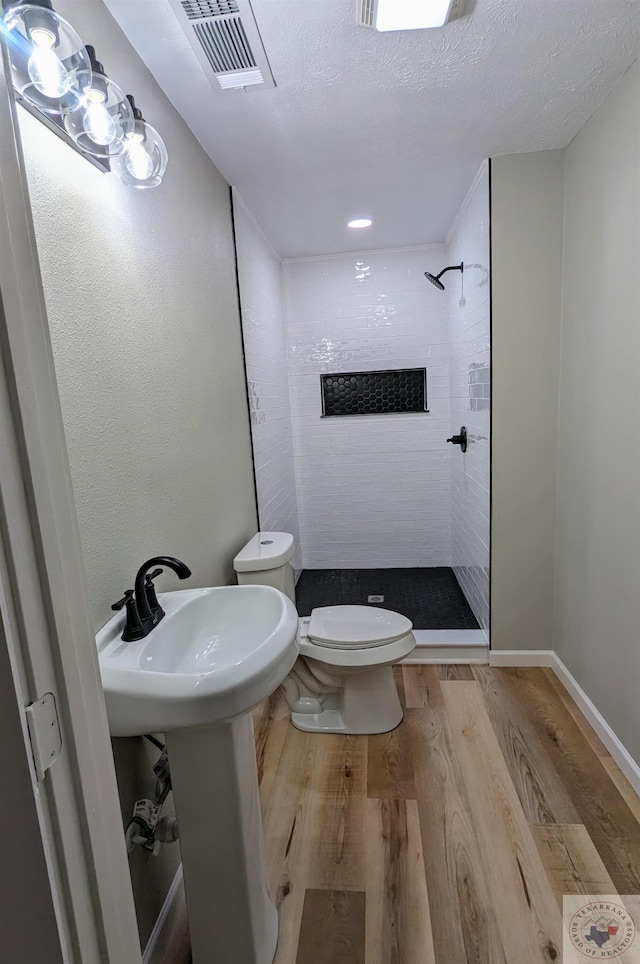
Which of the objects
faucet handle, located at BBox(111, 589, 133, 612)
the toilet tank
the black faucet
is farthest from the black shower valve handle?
faucet handle, located at BBox(111, 589, 133, 612)

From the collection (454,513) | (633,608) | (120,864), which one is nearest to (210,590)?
(120,864)

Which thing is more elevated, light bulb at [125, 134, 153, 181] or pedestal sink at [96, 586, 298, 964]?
light bulb at [125, 134, 153, 181]

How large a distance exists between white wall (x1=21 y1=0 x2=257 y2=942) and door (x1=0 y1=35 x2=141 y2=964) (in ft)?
1.66

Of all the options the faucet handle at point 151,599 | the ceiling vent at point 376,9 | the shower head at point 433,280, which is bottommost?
the faucet handle at point 151,599

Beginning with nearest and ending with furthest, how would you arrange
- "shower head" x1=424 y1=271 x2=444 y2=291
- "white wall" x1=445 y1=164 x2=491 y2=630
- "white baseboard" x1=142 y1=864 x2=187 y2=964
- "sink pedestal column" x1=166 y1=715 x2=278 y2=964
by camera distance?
"sink pedestal column" x1=166 y1=715 x2=278 y2=964
"white baseboard" x1=142 y1=864 x2=187 y2=964
"white wall" x1=445 y1=164 x2=491 y2=630
"shower head" x1=424 y1=271 x2=444 y2=291

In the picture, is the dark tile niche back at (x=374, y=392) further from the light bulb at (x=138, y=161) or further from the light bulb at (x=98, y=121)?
the light bulb at (x=98, y=121)

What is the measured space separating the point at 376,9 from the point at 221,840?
6.80 feet

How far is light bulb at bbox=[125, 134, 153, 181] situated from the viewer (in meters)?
1.11

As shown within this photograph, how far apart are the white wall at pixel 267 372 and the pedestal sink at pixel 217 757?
1252 mm

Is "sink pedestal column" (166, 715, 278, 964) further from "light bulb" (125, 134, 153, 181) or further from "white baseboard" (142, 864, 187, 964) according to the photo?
"light bulb" (125, 134, 153, 181)

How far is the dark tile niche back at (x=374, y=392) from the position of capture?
3420 mm

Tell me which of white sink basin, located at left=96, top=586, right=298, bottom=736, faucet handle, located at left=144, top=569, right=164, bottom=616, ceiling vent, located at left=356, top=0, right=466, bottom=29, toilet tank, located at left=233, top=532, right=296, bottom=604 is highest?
ceiling vent, located at left=356, top=0, right=466, bottom=29

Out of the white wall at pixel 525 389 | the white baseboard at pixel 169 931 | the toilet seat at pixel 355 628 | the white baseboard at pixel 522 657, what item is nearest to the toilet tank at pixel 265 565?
the toilet seat at pixel 355 628

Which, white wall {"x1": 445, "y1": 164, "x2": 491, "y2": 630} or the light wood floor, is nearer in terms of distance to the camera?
the light wood floor
